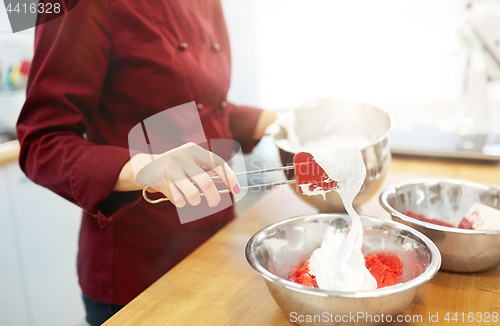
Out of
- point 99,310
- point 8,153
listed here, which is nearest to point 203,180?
point 99,310

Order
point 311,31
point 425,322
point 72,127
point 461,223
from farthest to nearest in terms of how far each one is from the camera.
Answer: point 311,31
point 461,223
point 72,127
point 425,322

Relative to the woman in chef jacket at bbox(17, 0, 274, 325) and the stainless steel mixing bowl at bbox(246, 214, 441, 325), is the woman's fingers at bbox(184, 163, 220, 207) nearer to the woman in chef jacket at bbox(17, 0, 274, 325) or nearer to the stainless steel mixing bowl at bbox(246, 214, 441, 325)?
the woman in chef jacket at bbox(17, 0, 274, 325)

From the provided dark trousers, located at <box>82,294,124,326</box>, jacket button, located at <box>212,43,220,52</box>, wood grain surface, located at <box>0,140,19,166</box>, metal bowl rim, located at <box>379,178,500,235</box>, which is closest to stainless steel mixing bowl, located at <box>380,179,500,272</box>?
metal bowl rim, located at <box>379,178,500,235</box>

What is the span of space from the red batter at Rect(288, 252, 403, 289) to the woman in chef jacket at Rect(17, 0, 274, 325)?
21 centimetres

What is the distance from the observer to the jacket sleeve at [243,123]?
1.11 meters

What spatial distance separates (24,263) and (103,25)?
1.18 metres

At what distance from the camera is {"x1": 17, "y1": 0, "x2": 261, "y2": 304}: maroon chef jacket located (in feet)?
2.18

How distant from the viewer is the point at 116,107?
0.79 m

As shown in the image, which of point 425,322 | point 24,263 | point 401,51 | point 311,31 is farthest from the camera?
point 311,31

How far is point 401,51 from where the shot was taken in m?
2.06

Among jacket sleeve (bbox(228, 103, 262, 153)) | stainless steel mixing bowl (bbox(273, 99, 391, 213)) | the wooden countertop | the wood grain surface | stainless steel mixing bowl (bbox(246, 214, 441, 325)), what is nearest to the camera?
stainless steel mixing bowl (bbox(246, 214, 441, 325))

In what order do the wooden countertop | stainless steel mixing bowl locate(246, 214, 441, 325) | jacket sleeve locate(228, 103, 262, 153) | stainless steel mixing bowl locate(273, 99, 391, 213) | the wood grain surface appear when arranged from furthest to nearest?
the wood grain surface
jacket sleeve locate(228, 103, 262, 153)
stainless steel mixing bowl locate(273, 99, 391, 213)
the wooden countertop
stainless steel mixing bowl locate(246, 214, 441, 325)

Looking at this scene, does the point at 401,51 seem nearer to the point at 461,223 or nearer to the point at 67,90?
the point at 461,223

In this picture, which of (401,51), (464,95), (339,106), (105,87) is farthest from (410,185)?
(401,51)
